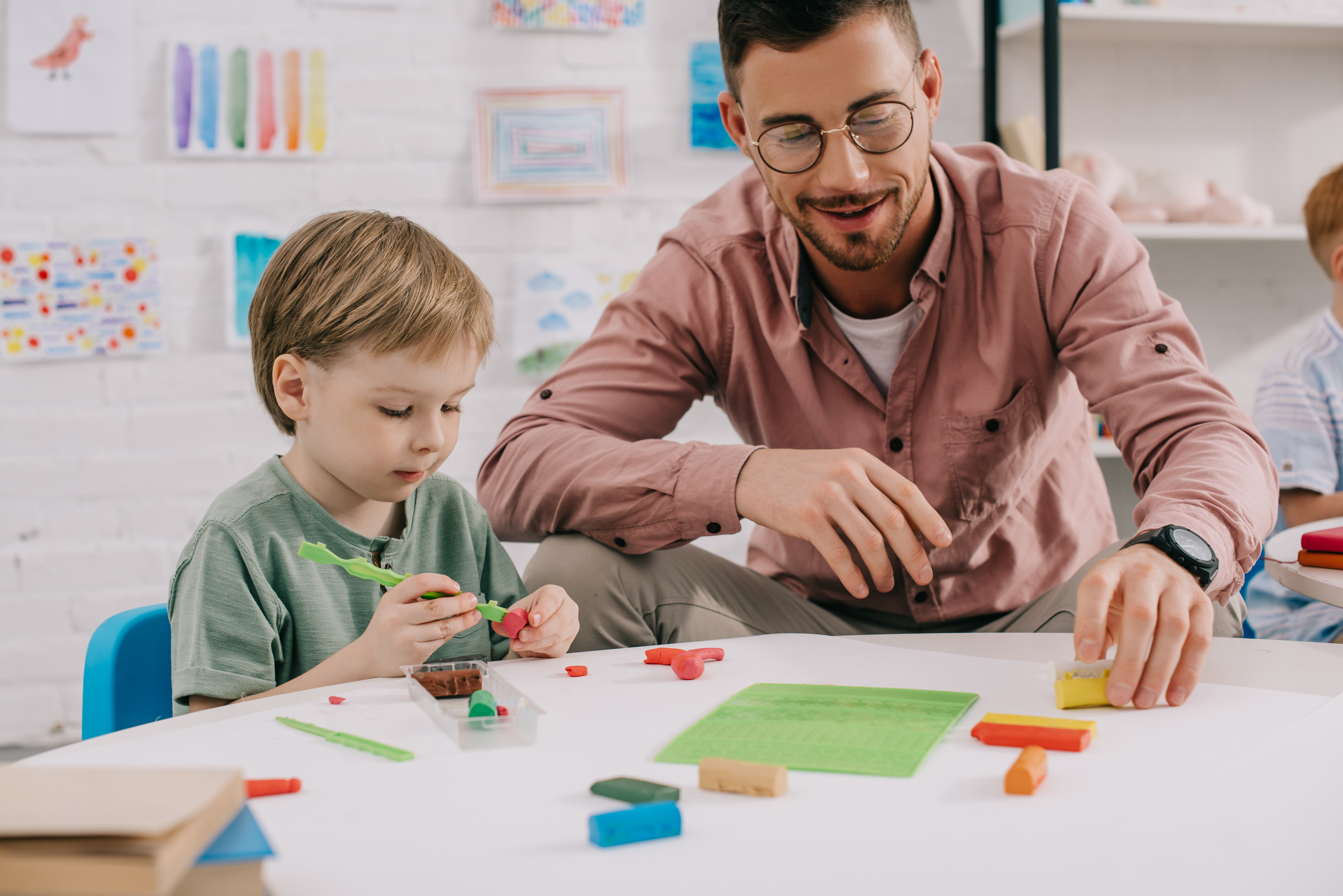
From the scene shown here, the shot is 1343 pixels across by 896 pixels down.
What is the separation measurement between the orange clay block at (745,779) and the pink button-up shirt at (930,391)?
505 millimetres

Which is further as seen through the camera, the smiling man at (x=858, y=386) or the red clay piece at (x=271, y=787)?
the smiling man at (x=858, y=386)

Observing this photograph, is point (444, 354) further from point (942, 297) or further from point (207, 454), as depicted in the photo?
point (207, 454)

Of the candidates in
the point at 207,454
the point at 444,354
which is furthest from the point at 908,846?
the point at 207,454

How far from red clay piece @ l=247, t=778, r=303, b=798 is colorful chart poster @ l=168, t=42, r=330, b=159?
5.60 ft

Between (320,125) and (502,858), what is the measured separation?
1842 millimetres

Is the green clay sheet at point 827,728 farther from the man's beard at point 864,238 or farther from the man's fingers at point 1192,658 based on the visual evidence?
the man's beard at point 864,238

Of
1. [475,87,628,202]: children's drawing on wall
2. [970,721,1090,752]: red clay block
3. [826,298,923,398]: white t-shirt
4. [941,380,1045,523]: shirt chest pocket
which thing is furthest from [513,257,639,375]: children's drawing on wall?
[970,721,1090,752]: red clay block

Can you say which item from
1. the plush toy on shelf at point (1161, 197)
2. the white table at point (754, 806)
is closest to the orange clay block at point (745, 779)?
the white table at point (754, 806)

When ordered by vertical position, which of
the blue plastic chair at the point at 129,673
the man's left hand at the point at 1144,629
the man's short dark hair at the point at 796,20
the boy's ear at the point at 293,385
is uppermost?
the man's short dark hair at the point at 796,20

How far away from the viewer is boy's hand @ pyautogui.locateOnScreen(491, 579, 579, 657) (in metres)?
0.89

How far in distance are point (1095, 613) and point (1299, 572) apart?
446 millimetres

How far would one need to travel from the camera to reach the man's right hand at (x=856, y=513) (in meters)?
0.85

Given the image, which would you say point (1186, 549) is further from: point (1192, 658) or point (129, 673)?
point (129, 673)

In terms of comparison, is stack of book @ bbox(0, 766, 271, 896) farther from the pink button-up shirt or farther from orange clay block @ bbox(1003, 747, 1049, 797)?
the pink button-up shirt
